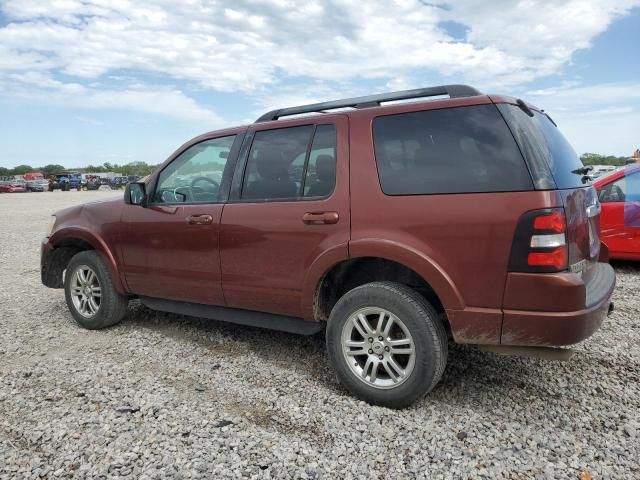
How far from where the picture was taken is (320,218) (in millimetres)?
3266

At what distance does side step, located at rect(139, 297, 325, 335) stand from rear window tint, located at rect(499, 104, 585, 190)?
1727mm

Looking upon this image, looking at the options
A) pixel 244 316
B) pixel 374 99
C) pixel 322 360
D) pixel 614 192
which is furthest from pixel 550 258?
pixel 614 192

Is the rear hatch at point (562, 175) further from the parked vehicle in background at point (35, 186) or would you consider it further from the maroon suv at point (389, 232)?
the parked vehicle in background at point (35, 186)

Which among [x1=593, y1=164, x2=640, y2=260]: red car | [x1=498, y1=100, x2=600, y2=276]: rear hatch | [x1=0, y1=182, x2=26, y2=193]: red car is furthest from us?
[x1=0, y1=182, x2=26, y2=193]: red car

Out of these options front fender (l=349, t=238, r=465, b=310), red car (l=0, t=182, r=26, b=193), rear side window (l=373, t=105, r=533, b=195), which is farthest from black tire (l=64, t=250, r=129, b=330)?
red car (l=0, t=182, r=26, b=193)

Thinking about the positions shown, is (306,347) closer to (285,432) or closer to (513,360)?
(285,432)

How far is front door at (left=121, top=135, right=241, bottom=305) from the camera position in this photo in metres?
3.86

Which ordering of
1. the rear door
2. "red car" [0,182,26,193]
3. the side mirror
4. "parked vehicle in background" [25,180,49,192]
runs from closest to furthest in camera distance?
the rear door < the side mirror < "red car" [0,182,26,193] < "parked vehicle in background" [25,180,49,192]

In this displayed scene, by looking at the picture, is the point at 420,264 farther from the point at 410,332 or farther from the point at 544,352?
the point at 544,352

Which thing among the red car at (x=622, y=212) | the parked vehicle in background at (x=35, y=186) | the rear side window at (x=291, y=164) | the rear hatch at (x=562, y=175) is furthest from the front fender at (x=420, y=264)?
the parked vehicle in background at (x=35, y=186)

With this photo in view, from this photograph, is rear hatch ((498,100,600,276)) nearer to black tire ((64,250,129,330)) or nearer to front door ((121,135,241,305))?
front door ((121,135,241,305))

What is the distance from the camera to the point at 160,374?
3.70m

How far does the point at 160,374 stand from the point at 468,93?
2862mm

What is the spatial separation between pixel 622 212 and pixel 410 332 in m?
4.85
